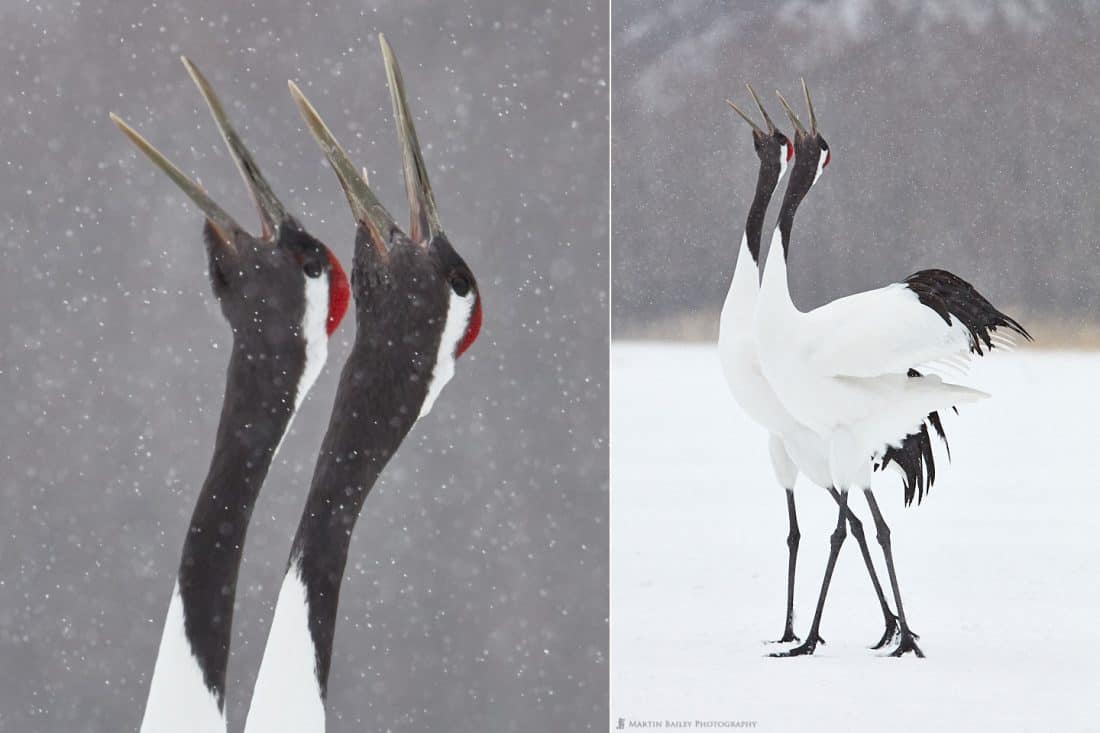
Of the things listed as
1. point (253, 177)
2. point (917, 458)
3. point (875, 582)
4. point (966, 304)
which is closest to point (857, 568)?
point (875, 582)

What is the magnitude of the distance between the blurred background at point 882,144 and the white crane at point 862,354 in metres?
0.05

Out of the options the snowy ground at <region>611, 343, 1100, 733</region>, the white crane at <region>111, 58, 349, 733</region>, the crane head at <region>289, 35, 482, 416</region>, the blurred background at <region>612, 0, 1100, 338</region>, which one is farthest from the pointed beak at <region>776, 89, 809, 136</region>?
the white crane at <region>111, 58, 349, 733</region>

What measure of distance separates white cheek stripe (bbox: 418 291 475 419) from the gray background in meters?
0.41

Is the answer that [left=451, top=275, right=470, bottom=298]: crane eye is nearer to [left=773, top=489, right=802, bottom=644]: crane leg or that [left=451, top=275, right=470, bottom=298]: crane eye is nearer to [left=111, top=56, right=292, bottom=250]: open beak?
[left=111, top=56, right=292, bottom=250]: open beak

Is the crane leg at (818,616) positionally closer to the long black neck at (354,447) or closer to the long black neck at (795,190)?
the long black neck at (795,190)

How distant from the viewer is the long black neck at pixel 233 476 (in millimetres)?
1362

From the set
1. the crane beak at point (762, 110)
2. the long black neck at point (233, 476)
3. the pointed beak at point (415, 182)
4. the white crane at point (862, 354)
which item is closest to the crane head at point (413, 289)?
the pointed beak at point (415, 182)

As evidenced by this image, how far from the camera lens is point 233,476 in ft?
4.52

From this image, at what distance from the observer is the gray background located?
176 cm

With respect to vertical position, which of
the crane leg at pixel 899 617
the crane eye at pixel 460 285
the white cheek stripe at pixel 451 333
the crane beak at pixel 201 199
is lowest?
the crane leg at pixel 899 617

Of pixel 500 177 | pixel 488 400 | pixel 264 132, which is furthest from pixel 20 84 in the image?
pixel 488 400

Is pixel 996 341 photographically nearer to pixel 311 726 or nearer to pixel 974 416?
pixel 974 416

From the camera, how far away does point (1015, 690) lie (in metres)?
1.73

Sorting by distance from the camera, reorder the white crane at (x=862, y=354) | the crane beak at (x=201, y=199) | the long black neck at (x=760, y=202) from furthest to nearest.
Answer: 1. the long black neck at (x=760, y=202)
2. the white crane at (x=862, y=354)
3. the crane beak at (x=201, y=199)
